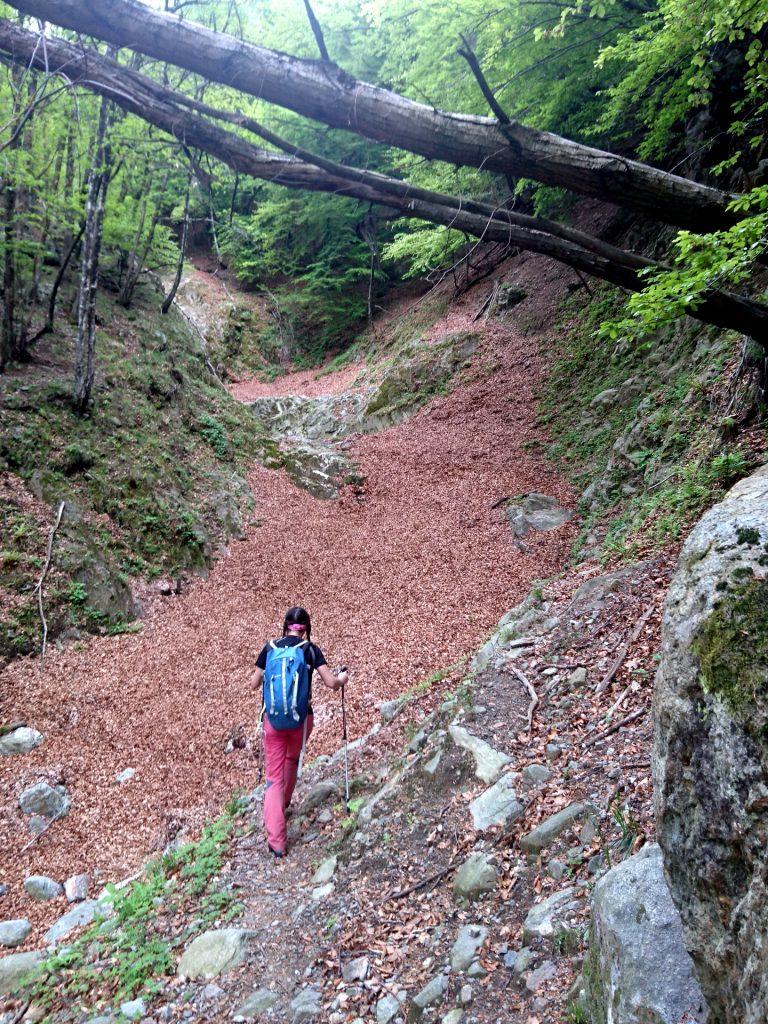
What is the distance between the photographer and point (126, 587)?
941 cm

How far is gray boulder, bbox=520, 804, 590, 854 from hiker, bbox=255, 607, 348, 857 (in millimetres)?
1930

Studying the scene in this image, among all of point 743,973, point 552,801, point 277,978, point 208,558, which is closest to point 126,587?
point 208,558

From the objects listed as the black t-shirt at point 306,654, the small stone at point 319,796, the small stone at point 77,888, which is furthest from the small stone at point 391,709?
the small stone at point 77,888

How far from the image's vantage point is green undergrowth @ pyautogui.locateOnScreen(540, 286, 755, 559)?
6531mm

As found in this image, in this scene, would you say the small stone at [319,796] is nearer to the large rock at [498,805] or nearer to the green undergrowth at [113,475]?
the large rock at [498,805]

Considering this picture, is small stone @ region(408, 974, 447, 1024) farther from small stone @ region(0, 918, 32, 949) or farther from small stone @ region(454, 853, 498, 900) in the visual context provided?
small stone @ region(0, 918, 32, 949)

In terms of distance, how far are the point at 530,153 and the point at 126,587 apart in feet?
27.6

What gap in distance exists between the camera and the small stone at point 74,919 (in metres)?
4.54

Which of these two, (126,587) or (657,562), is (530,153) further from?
(126,587)

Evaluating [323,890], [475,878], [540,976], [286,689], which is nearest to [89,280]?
[286,689]

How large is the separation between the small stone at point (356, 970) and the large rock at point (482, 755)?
140 centimetres

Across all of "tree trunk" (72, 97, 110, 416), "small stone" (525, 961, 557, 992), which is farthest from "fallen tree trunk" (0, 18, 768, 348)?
"tree trunk" (72, 97, 110, 416)

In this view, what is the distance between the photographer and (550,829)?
3.37 meters

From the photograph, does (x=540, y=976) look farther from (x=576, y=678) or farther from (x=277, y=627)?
(x=277, y=627)
